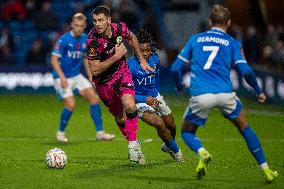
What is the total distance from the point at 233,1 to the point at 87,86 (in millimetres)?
12147

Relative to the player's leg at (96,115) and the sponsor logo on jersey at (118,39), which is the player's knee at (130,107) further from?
the player's leg at (96,115)

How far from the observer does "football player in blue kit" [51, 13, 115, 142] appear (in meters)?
15.5

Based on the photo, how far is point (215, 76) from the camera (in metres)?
10.2

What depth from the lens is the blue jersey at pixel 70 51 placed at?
1566cm

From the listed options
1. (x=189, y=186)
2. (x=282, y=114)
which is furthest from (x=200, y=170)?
(x=282, y=114)

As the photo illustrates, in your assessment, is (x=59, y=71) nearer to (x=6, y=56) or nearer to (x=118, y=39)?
(x=118, y=39)

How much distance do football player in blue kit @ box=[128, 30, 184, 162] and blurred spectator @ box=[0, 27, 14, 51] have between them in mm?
13675

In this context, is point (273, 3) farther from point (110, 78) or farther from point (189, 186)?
point (189, 186)

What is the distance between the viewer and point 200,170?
10.2 meters

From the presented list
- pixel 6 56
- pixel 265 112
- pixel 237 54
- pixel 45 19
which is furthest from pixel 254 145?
pixel 45 19

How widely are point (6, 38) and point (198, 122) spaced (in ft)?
53.9

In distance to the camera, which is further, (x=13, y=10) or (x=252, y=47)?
(x=13, y=10)

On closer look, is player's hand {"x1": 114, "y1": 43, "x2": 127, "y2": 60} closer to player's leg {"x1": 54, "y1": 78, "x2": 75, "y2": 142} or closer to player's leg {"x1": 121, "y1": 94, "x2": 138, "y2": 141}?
player's leg {"x1": 121, "y1": 94, "x2": 138, "y2": 141}

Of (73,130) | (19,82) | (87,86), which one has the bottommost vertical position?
(19,82)
